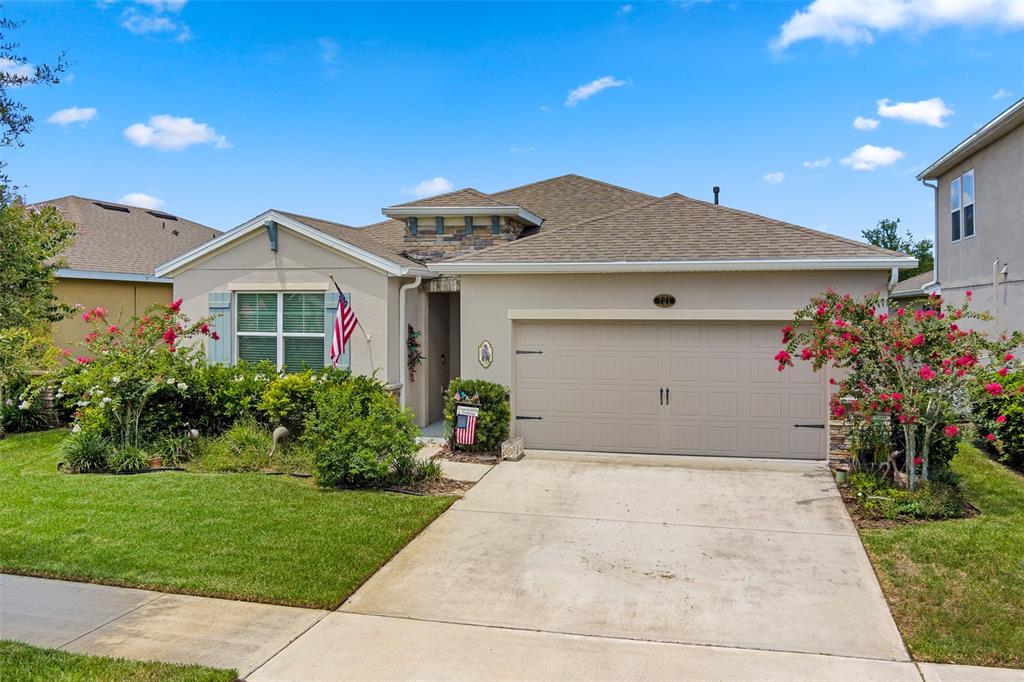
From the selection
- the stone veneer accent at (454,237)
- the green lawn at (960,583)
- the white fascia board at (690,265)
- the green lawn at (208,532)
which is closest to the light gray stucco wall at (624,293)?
the white fascia board at (690,265)

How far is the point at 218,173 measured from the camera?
61.6 feet

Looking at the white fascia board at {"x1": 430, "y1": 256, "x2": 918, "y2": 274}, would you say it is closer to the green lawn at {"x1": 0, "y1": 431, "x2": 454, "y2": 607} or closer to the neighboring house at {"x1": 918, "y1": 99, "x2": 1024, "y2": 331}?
the green lawn at {"x1": 0, "y1": 431, "x2": 454, "y2": 607}

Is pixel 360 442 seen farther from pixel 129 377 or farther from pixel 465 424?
pixel 129 377

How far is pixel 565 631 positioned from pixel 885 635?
2271mm

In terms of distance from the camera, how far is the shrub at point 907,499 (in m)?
7.62

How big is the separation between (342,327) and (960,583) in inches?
357

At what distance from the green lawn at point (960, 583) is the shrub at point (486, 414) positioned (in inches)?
207

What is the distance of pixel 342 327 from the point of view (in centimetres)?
1191

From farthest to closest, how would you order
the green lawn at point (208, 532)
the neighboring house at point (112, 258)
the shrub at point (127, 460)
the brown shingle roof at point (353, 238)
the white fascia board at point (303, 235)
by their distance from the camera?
the neighboring house at point (112, 258) < the brown shingle roof at point (353, 238) < the white fascia board at point (303, 235) < the shrub at point (127, 460) < the green lawn at point (208, 532)

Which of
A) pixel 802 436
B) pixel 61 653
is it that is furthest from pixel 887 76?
pixel 61 653

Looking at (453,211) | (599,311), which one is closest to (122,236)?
(453,211)

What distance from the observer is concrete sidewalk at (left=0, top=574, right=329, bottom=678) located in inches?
190

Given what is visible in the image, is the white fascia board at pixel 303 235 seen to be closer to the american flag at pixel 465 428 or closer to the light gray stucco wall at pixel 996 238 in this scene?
the american flag at pixel 465 428

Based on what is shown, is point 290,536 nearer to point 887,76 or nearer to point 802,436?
point 802,436
